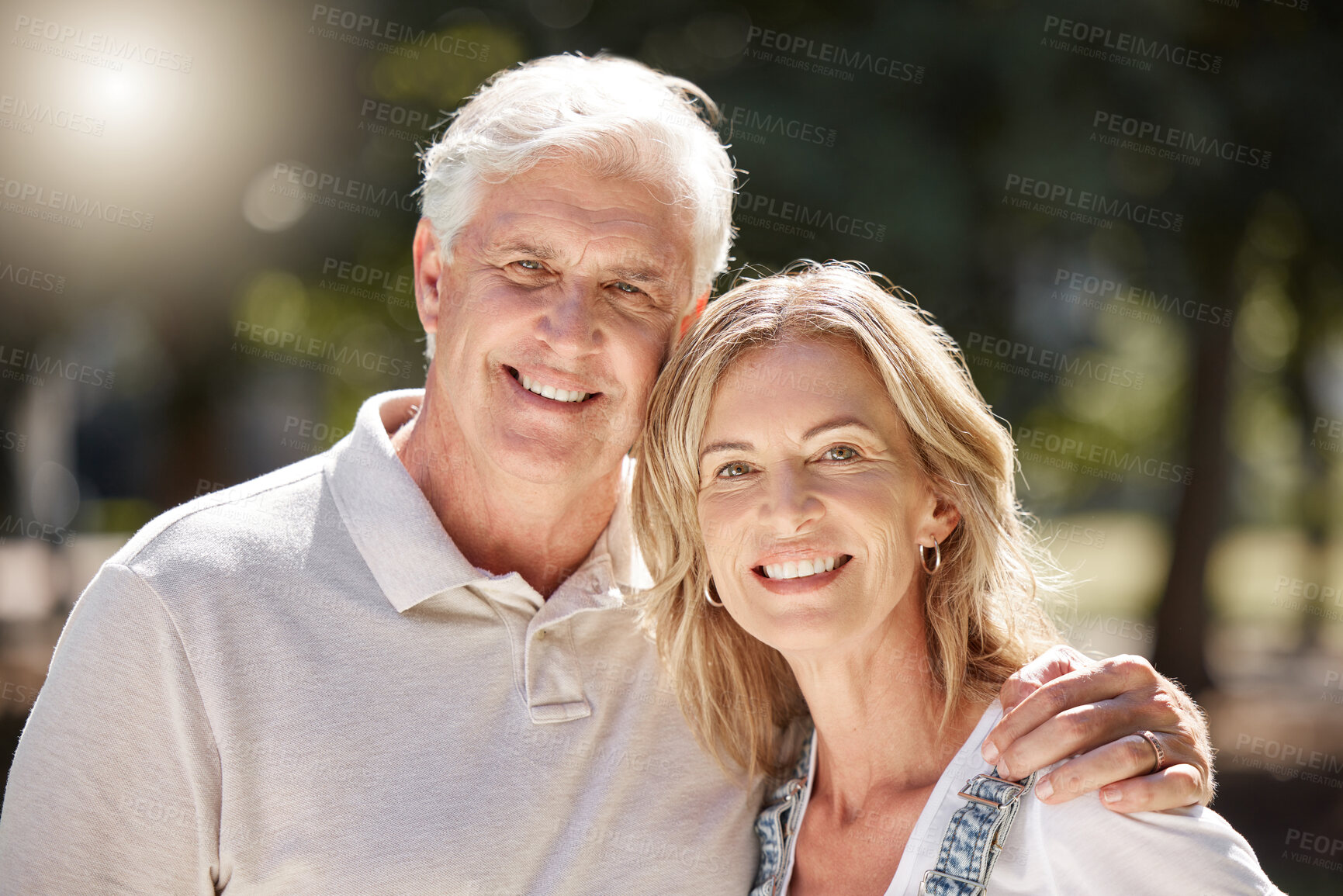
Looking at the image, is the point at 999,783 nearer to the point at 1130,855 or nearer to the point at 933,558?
the point at 1130,855

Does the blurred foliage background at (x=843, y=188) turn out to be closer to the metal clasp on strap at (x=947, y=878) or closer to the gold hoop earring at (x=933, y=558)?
the gold hoop earring at (x=933, y=558)

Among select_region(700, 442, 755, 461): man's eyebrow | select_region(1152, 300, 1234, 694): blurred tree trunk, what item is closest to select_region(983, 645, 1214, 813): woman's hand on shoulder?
select_region(700, 442, 755, 461): man's eyebrow

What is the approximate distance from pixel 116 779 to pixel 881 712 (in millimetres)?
1545

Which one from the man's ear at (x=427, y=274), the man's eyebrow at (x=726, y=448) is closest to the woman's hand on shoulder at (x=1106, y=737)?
the man's eyebrow at (x=726, y=448)

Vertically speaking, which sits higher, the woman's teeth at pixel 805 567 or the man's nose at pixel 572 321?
the man's nose at pixel 572 321

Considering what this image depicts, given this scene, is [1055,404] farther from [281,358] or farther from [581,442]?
[281,358]

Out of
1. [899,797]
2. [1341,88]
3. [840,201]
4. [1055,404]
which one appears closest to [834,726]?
[899,797]

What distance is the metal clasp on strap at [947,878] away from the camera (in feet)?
6.56

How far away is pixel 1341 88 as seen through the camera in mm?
5961

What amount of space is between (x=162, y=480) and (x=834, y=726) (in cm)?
606

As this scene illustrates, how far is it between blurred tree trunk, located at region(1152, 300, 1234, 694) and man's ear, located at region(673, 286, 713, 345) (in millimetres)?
5843

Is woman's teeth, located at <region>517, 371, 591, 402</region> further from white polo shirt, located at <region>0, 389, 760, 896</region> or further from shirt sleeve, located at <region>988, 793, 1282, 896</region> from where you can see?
shirt sleeve, located at <region>988, 793, 1282, 896</region>

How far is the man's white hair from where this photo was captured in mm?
2537

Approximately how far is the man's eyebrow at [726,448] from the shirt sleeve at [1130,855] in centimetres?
88
